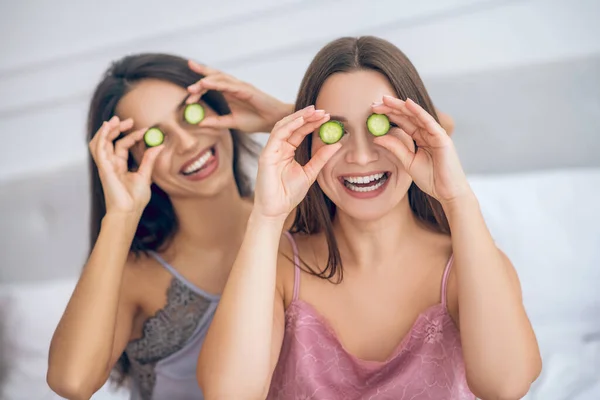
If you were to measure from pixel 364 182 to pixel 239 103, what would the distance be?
22.1 inches

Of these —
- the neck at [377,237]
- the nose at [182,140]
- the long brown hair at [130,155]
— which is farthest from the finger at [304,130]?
the long brown hair at [130,155]

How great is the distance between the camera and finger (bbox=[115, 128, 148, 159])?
1524mm

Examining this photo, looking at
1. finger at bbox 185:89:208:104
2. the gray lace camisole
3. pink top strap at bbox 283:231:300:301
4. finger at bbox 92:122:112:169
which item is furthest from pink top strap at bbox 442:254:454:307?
finger at bbox 92:122:112:169

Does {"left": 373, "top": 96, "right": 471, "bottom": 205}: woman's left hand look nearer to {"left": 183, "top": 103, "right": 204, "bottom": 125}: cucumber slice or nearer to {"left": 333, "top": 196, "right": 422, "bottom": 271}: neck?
{"left": 333, "top": 196, "right": 422, "bottom": 271}: neck

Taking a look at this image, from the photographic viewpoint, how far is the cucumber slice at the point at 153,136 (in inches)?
59.7

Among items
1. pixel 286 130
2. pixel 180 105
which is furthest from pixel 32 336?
pixel 286 130

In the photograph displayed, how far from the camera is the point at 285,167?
4.20 feet

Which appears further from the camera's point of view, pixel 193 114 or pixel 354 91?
pixel 193 114

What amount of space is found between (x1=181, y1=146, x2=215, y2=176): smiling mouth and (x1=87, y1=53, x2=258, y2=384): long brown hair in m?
0.14

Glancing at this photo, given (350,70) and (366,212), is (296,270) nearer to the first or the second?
(366,212)

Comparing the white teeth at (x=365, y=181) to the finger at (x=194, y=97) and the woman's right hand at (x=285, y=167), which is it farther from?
the finger at (x=194, y=97)

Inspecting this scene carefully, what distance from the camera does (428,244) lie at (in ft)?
4.63

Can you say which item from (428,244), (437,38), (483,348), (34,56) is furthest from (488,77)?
(34,56)

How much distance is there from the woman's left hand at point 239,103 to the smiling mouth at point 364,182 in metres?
0.47
